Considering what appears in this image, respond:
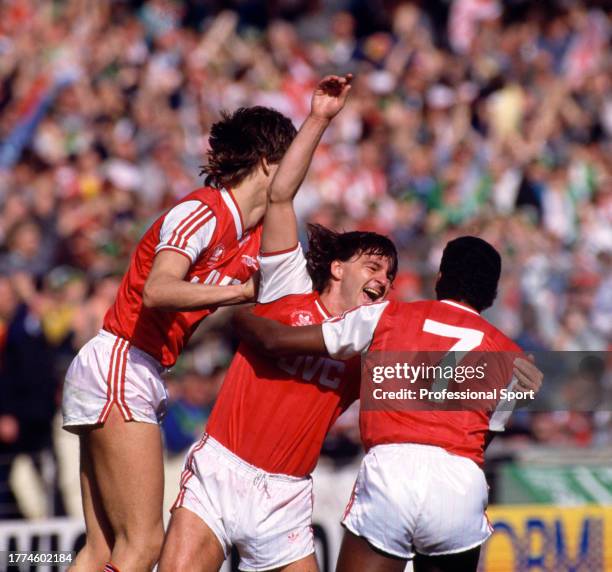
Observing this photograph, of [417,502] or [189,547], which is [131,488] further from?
[417,502]

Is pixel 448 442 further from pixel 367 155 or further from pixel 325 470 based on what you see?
pixel 367 155

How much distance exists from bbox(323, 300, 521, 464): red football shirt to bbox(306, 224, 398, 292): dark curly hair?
38cm

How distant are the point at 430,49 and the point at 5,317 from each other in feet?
27.3

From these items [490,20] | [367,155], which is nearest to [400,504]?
[367,155]

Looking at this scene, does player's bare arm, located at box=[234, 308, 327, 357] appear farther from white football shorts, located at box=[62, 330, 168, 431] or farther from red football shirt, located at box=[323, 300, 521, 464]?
white football shorts, located at box=[62, 330, 168, 431]

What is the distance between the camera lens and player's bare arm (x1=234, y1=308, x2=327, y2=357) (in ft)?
16.6

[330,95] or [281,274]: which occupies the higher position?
[330,95]

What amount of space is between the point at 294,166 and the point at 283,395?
101 cm

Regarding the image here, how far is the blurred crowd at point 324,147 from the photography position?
10.1 metres

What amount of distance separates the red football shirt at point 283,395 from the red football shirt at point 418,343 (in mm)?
258

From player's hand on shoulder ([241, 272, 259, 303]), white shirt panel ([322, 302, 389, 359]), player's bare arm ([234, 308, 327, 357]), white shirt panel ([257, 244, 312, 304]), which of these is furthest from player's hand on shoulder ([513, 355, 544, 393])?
player's hand on shoulder ([241, 272, 259, 303])

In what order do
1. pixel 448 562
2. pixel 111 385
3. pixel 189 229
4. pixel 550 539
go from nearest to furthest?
pixel 448 562, pixel 189 229, pixel 111 385, pixel 550 539

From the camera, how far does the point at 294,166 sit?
5008mm

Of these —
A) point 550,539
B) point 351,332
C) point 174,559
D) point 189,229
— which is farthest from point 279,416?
point 550,539
